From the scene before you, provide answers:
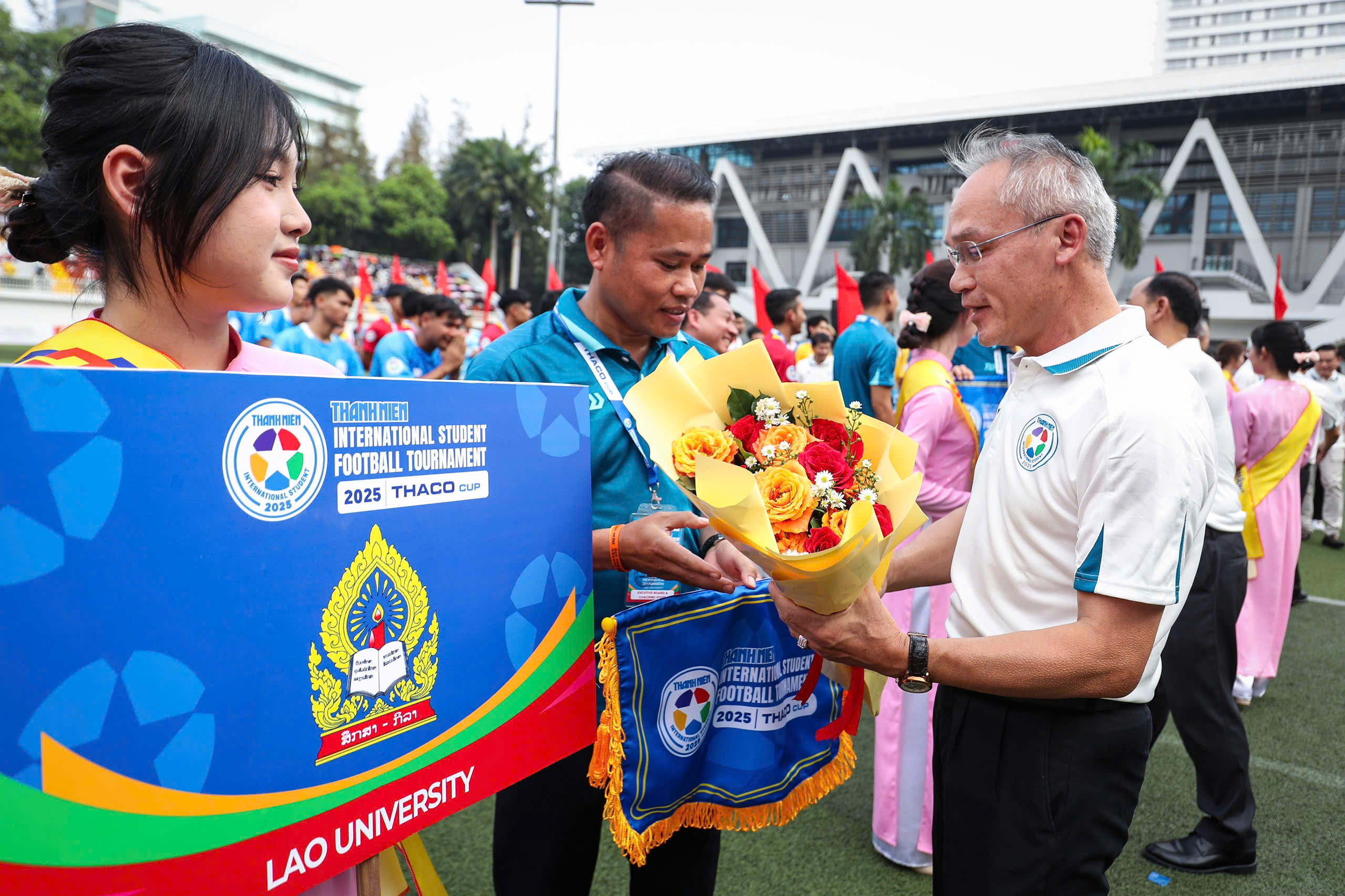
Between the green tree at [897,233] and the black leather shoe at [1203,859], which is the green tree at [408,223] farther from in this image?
the black leather shoe at [1203,859]

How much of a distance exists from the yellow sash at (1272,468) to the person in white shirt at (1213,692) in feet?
5.26

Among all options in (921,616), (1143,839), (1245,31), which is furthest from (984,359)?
(1245,31)

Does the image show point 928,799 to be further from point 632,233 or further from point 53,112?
point 53,112

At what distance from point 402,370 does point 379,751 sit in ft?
18.4

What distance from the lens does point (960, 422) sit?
316 centimetres

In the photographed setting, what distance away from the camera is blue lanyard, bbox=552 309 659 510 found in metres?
1.96

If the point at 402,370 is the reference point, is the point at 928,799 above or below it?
below

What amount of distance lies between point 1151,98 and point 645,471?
4483 centimetres

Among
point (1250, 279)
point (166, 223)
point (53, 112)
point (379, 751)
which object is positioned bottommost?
point (379, 751)

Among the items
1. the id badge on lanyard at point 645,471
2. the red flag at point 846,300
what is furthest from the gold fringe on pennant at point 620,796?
the red flag at point 846,300

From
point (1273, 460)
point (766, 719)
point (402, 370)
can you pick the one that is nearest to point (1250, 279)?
point (1273, 460)

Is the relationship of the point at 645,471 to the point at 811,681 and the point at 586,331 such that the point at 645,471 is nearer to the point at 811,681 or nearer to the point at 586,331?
the point at 586,331

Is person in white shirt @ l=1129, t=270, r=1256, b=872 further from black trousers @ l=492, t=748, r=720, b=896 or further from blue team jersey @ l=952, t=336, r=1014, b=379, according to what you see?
black trousers @ l=492, t=748, r=720, b=896

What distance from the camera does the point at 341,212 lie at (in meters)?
53.2
